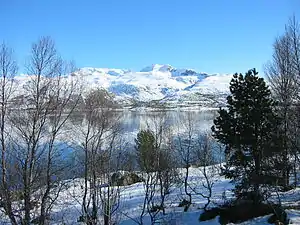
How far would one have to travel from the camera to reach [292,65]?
1686cm

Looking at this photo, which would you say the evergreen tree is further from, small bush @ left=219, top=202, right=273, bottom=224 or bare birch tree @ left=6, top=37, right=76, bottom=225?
bare birch tree @ left=6, top=37, right=76, bottom=225

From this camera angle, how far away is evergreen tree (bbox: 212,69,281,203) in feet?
48.2

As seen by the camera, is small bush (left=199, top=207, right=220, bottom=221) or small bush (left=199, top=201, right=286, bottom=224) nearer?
small bush (left=199, top=201, right=286, bottom=224)

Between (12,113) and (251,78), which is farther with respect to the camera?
(251,78)

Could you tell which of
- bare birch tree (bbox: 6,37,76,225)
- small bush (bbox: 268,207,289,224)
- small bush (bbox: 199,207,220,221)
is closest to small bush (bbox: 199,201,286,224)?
small bush (bbox: 199,207,220,221)

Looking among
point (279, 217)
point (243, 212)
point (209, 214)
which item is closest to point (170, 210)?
point (209, 214)

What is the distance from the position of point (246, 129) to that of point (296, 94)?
4490mm

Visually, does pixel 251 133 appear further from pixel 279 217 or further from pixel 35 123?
pixel 35 123

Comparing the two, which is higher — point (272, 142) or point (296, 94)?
point (296, 94)

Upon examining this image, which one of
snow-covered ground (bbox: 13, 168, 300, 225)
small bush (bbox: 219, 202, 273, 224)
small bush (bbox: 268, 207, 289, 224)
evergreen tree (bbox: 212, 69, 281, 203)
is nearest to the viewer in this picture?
small bush (bbox: 268, 207, 289, 224)

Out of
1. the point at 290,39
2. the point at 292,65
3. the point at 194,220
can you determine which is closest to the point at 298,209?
the point at 194,220

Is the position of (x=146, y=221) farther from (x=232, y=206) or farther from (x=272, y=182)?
(x=272, y=182)

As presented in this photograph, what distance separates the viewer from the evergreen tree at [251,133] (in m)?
14.7

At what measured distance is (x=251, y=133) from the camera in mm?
14930
